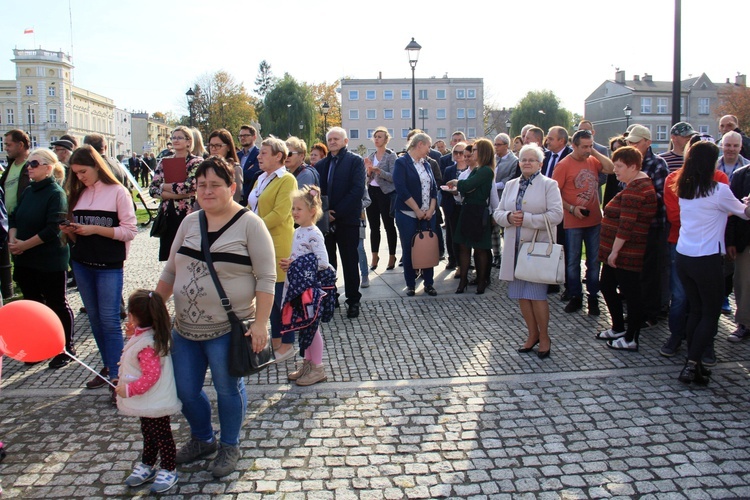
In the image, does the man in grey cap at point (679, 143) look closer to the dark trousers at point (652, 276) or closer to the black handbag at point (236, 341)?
the dark trousers at point (652, 276)

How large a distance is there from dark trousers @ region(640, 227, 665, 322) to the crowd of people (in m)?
0.03

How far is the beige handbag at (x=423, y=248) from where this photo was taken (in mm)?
8203

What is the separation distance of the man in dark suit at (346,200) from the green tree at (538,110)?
89108 mm

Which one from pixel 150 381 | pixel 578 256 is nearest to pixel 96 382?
pixel 150 381

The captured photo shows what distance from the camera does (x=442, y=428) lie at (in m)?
4.45

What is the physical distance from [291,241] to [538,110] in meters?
91.7

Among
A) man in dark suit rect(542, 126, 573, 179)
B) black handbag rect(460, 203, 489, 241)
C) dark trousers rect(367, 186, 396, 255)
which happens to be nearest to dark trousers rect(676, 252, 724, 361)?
man in dark suit rect(542, 126, 573, 179)

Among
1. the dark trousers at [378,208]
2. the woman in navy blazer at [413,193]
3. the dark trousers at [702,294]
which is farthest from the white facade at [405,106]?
the dark trousers at [702,294]

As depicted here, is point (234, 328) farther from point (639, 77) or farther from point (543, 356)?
point (639, 77)

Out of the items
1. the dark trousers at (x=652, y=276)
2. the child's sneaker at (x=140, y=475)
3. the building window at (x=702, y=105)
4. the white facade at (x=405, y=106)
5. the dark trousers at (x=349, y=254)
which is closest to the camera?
the child's sneaker at (x=140, y=475)

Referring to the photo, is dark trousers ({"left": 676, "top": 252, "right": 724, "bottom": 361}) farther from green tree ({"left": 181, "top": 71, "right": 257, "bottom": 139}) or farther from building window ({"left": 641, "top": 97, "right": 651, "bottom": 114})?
building window ({"left": 641, "top": 97, "right": 651, "bottom": 114})

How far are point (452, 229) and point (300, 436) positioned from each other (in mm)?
6293

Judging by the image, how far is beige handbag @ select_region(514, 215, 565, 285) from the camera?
569cm

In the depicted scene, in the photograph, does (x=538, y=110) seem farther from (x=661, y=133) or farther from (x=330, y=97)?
(x=330, y=97)
